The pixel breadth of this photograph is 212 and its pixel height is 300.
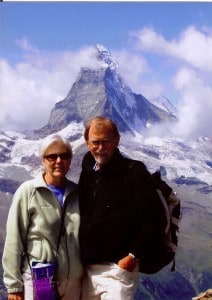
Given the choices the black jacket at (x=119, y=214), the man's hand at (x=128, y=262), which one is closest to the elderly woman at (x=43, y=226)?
the black jacket at (x=119, y=214)

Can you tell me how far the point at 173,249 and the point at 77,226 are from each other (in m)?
1.31

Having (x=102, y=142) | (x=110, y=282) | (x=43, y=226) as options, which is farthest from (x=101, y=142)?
(x=110, y=282)

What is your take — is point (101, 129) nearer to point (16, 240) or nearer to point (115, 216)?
point (115, 216)

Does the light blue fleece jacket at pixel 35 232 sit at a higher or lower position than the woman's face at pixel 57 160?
lower

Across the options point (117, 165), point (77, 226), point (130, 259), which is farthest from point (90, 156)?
point (130, 259)

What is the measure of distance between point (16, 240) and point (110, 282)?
4.49 feet

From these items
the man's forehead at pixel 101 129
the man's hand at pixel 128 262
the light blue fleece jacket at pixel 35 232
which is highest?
the man's forehead at pixel 101 129

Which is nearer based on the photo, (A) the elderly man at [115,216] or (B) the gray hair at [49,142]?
(A) the elderly man at [115,216]

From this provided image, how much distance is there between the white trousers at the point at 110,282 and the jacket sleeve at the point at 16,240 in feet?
3.23

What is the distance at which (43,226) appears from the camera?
672cm

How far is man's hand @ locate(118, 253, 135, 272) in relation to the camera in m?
6.69

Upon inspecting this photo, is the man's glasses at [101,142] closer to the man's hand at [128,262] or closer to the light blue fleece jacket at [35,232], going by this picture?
the light blue fleece jacket at [35,232]

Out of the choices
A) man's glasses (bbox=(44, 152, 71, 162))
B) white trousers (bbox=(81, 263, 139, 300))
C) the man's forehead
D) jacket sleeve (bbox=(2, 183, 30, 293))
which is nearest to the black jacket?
white trousers (bbox=(81, 263, 139, 300))

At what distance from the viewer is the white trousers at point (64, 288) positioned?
6742mm
